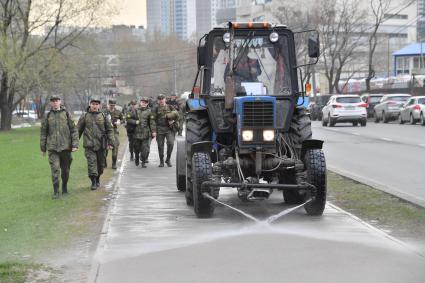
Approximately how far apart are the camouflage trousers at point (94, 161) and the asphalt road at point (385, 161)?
16.6 ft

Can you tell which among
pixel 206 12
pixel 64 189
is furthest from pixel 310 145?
pixel 206 12

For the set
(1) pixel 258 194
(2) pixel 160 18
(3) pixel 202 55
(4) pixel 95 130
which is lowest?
(1) pixel 258 194

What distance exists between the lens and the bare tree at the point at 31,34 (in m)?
43.5

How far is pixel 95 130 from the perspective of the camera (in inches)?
520

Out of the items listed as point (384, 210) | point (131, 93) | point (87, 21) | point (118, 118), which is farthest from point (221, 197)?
point (131, 93)

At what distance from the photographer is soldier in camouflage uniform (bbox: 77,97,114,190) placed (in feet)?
43.0

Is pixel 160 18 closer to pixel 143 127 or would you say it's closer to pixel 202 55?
pixel 143 127

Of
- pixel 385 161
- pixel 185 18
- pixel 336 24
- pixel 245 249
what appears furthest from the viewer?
pixel 185 18

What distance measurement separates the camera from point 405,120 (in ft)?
A: 127

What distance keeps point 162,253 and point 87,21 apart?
1683 inches

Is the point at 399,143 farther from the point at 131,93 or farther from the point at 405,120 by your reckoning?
the point at 131,93

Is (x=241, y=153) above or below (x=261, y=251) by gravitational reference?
above

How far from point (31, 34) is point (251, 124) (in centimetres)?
4141

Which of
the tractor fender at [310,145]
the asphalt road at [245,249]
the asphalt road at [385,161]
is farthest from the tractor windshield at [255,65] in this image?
the asphalt road at [385,161]
